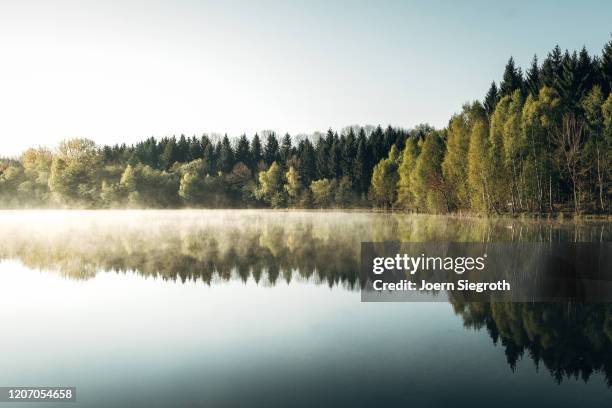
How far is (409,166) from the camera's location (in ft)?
250

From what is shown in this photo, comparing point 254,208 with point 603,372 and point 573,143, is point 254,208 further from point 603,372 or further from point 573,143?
point 603,372

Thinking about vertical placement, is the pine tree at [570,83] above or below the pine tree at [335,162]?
above

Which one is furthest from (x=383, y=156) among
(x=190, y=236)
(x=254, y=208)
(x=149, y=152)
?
(x=190, y=236)

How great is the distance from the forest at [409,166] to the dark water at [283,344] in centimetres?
4035

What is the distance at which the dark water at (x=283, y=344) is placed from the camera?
7.57 meters

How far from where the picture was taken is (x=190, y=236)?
115ft

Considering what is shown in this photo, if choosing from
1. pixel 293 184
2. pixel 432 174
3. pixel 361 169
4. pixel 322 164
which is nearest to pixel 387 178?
pixel 361 169

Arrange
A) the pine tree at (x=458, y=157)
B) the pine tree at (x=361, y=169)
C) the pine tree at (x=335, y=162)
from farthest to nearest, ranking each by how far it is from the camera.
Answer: the pine tree at (x=335, y=162), the pine tree at (x=361, y=169), the pine tree at (x=458, y=157)

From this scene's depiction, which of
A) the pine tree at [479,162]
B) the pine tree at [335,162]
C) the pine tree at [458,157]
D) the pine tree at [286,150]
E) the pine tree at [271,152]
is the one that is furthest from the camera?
the pine tree at [271,152]

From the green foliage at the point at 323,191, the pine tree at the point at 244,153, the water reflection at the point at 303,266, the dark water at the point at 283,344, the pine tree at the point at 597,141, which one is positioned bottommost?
the dark water at the point at 283,344

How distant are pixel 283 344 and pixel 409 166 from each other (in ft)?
225

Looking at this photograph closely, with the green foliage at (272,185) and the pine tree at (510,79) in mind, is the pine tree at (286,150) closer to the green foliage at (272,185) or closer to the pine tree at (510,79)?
the green foliage at (272,185)

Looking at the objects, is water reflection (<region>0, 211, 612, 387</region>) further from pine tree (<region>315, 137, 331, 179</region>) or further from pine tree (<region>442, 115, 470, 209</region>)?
pine tree (<region>315, 137, 331, 179</region>)

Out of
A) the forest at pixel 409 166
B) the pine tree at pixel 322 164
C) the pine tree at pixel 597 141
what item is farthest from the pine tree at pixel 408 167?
the pine tree at pixel 322 164
